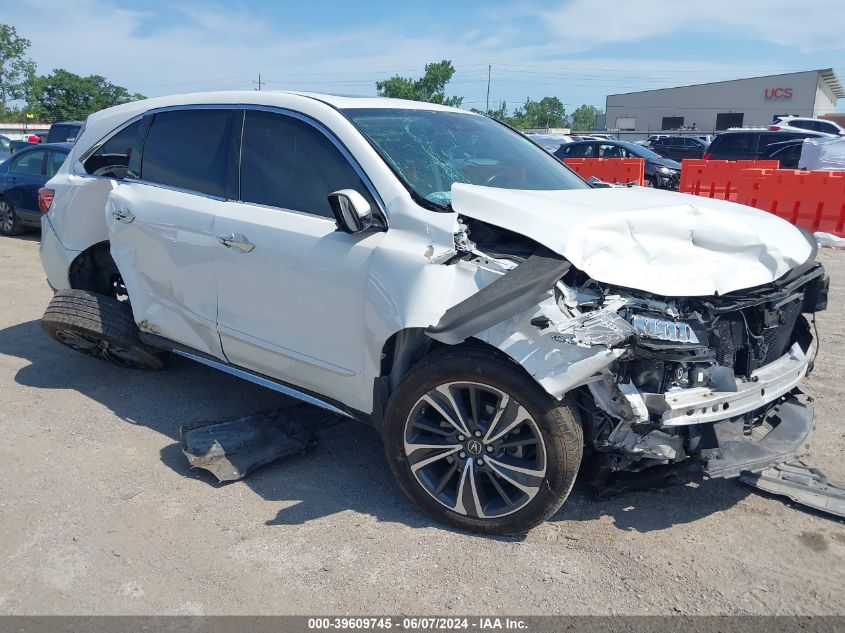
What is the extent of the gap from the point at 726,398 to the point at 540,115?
94.2 m

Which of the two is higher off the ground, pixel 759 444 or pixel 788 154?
pixel 788 154

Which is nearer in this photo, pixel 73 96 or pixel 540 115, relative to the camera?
pixel 73 96

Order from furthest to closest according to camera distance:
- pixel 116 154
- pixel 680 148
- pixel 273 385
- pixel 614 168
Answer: pixel 680 148 → pixel 614 168 → pixel 116 154 → pixel 273 385

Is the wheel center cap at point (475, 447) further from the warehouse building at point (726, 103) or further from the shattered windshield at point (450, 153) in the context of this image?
the warehouse building at point (726, 103)

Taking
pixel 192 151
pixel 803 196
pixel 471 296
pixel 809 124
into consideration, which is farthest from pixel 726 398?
pixel 809 124

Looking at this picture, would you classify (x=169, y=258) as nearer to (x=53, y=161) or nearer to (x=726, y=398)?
(x=726, y=398)

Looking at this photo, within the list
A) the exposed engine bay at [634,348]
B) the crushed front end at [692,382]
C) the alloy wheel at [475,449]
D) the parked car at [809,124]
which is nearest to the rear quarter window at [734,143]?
the parked car at [809,124]

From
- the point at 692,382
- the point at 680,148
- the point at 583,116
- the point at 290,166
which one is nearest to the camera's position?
the point at 692,382

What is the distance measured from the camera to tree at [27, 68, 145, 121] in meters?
62.0

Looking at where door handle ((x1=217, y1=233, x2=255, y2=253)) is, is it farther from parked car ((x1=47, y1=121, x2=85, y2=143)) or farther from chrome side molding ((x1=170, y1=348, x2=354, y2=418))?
parked car ((x1=47, y1=121, x2=85, y2=143))

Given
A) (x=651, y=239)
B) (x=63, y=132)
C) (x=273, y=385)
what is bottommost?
(x=273, y=385)

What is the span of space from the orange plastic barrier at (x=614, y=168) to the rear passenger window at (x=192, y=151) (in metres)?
12.3

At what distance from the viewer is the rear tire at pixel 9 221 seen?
38.3 ft

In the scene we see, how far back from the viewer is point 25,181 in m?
11.4
